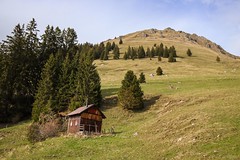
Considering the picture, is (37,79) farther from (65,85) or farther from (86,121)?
(86,121)

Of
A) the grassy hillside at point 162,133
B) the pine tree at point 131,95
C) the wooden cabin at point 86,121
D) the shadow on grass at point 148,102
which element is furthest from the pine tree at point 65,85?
the shadow on grass at point 148,102

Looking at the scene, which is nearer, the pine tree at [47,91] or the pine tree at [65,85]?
the pine tree at [47,91]

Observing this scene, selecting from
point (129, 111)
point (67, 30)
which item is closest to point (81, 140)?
point (129, 111)

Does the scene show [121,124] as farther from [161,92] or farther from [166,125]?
[161,92]

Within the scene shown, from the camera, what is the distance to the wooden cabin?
4522cm

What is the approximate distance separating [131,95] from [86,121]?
452 inches

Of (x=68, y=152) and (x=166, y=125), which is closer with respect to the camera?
(x=68, y=152)

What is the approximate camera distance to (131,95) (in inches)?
2133

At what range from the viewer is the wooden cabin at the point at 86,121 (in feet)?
148

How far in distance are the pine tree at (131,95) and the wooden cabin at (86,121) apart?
24.8 ft

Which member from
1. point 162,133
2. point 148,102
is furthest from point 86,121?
point 148,102

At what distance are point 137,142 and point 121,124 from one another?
13611 millimetres

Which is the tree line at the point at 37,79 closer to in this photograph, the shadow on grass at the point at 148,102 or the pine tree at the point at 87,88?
the pine tree at the point at 87,88

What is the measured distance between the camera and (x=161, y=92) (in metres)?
60.5
